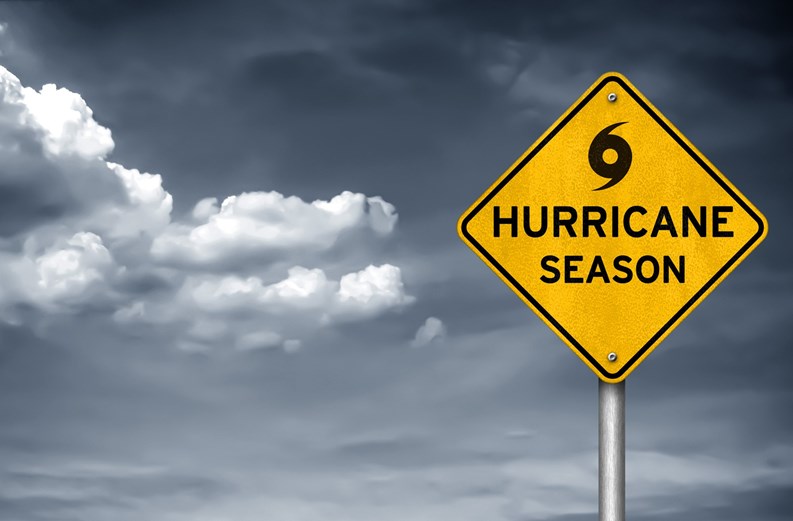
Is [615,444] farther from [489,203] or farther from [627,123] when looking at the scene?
[627,123]

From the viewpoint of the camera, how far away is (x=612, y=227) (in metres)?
4.77

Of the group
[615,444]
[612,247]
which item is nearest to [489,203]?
[612,247]

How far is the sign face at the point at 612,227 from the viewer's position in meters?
4.75

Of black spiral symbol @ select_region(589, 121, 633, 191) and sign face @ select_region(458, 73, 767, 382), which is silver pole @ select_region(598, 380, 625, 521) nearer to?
sign face @ select_region(458, 73, 767, 382)

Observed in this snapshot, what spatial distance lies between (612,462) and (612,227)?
125 centimetres

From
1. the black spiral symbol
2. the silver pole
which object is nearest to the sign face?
the black spiral symbol

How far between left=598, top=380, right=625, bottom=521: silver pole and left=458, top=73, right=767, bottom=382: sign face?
0.62 ft

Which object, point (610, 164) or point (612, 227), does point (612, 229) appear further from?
point (610, 164)

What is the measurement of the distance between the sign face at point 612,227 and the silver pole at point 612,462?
19 cm

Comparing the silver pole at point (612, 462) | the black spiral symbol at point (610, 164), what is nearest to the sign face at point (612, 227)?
the black spiral symbol at point (610, 164)

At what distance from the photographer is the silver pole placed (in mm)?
4551

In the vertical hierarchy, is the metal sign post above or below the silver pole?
above

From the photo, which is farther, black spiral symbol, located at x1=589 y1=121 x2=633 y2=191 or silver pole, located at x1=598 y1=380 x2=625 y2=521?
black spiral symbol, located at x1=589 y1=121 x2=633 y2=191

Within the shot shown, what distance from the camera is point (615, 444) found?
4586mm
